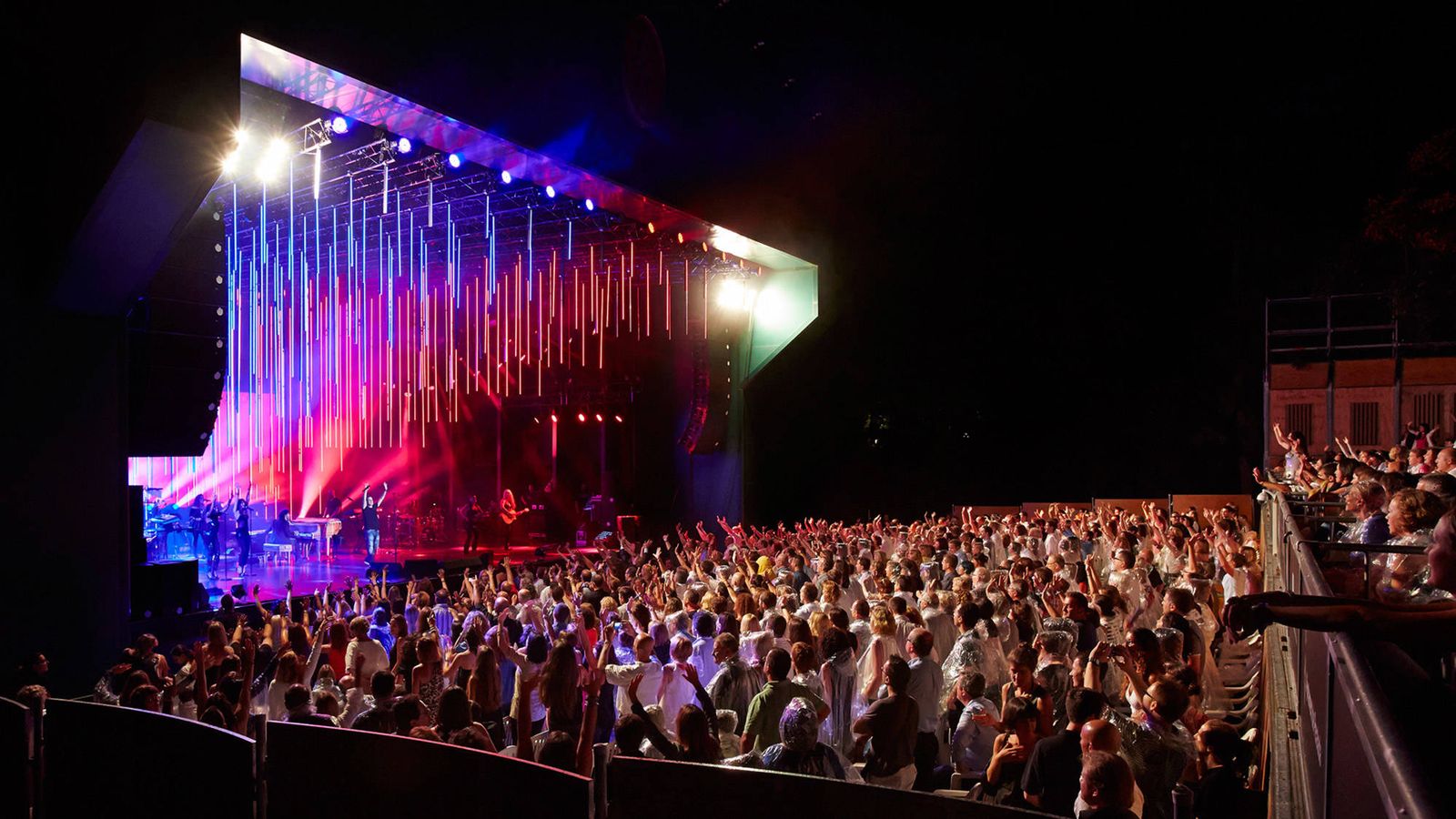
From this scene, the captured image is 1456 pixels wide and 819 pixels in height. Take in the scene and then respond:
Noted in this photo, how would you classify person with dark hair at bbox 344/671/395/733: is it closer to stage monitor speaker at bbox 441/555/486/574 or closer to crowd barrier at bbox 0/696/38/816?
crowd barrier at bbox 0/696/38/816

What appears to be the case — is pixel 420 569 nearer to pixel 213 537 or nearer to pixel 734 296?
pixel 213 537

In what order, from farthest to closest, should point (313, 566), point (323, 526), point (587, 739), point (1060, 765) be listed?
point (323, 526) → point (313, 566) → point (587, 739) → point (1060, 765)

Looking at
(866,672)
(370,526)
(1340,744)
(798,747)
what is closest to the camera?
(1340,744)

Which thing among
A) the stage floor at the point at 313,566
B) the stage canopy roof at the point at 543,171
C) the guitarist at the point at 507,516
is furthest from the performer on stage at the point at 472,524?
the stage canopy roof at the point at 543,171

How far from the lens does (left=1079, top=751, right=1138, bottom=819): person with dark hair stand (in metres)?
3.40

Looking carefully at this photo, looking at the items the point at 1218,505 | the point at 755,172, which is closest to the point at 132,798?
the point at 755,172

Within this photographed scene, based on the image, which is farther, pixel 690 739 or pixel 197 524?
pixel 197 524

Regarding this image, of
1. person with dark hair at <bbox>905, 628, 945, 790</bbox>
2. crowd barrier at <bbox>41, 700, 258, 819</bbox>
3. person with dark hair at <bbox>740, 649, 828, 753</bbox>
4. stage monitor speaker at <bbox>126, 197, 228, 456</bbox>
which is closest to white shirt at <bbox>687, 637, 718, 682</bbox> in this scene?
person with dark hair at <bbox>905, 628, 945, 790</bbox>

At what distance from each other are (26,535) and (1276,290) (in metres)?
27.6

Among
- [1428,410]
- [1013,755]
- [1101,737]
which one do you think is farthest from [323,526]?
[1428,410]

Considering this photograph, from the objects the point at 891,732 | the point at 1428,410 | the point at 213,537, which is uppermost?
the point at 1428,410

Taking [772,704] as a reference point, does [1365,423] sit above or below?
above

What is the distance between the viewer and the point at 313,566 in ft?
61.3

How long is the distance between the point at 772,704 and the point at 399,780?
Result: 6.08 ft
